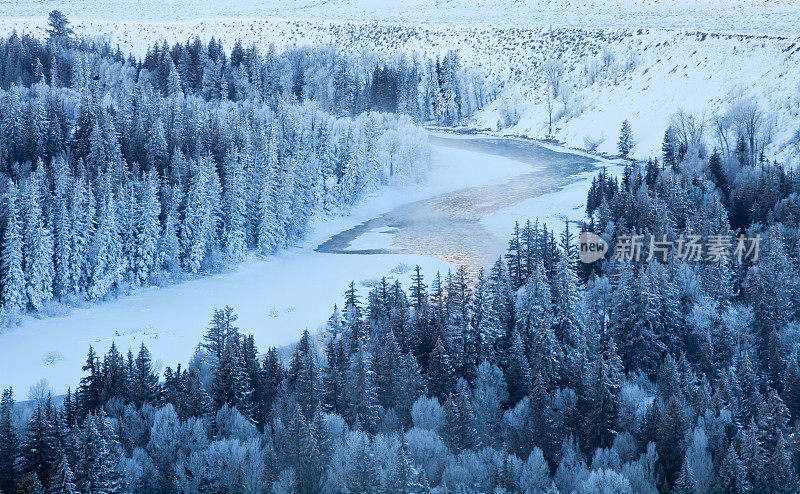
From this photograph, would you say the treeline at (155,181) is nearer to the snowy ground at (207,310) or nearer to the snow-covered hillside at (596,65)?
the snowy ground at (207,310)

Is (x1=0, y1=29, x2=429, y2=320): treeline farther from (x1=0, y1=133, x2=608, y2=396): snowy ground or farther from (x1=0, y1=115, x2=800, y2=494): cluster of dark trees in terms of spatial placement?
(x1=0, y1=115, x2=800, y2=494): cluster of dark trees

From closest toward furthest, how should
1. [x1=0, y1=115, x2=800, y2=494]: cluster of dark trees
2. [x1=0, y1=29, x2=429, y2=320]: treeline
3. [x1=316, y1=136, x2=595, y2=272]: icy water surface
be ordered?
[x1=0, y1=115, x2=800, y2=494]: cluster of dark trees < [x1=0, y1=29, x2=429, y2=320]: treeline < [x1=316, y1=136, x2=595, y2=272]: icy water surface

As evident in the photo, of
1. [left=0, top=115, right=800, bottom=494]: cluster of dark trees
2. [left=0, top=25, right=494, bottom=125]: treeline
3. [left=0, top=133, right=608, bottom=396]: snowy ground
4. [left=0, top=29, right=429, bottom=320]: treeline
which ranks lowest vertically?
[left=0, top=133, right=608, bottom=396]: snowy ground

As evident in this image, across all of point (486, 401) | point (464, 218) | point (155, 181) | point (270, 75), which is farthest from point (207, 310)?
point (270, 75)

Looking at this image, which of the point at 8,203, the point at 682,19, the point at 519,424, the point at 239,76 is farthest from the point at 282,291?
the point at 682,19

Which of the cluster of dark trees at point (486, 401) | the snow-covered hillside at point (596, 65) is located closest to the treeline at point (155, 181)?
the cluster of dark trees at point (486, 401)

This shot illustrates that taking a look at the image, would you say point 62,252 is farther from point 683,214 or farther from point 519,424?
point 683,214

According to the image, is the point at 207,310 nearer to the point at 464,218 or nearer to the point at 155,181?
the point at 155,181

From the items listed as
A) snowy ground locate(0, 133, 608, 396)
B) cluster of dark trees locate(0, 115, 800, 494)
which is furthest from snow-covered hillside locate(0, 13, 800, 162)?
cluster of dark trees locate(0, 115, 800, 494)
